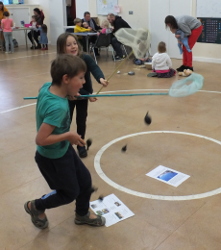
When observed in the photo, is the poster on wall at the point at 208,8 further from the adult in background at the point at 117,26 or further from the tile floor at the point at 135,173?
the tile floor at the point at 135,173

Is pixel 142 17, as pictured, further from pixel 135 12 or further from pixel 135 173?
pixel 135 173

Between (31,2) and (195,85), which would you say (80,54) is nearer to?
(195,85)

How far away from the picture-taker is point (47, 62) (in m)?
10.5

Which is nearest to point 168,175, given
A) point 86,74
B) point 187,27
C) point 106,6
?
point 86,74

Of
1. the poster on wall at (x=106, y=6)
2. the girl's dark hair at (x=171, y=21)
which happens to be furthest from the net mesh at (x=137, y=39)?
the poster on wall at (x=106, y=6)

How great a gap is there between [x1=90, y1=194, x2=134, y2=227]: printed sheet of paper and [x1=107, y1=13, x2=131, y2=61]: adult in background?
26.9 feet

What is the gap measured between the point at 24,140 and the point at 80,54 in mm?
1664

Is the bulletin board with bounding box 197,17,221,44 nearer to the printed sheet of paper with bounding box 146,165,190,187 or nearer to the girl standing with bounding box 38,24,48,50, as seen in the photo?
the girl standing with bounding box 38,24,48,50

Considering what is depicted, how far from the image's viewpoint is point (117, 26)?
1057 cm

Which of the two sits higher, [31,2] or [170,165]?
[31,2]

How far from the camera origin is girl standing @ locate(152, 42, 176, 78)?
26.0ft

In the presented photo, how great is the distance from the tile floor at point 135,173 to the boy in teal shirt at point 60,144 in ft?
0.69

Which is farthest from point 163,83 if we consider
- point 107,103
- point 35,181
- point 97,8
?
point 97,8

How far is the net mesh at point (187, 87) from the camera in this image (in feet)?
10.2
